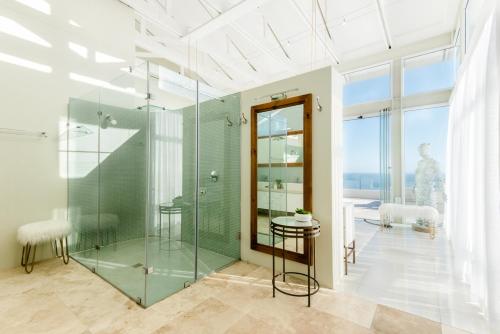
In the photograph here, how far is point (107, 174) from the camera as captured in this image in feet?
9.55

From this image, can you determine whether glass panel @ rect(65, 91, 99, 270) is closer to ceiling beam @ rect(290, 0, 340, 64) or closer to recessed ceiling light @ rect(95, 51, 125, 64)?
recessed ceiling light @ rect(95, 51, 125, 64)

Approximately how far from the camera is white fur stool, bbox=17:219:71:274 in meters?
2.60

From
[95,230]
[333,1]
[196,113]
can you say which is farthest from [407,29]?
[95,230]

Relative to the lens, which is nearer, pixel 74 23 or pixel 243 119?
pixel 243 119

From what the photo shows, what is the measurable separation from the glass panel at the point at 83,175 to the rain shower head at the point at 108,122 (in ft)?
0.47

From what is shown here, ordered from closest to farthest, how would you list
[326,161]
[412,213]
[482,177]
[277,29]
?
[482,177], [326,161], [412,213], [277,29]

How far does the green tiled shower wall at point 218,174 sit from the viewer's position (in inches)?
106

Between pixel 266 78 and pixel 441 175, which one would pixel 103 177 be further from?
pixel 441 175

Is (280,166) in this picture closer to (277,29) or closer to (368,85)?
(277,29)

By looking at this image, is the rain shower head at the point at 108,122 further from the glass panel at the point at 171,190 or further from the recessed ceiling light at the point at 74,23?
the recessed ceiling light at the point at 74,23

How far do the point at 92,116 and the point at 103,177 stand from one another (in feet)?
2.71

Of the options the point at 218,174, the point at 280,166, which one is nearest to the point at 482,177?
the point at 280,166

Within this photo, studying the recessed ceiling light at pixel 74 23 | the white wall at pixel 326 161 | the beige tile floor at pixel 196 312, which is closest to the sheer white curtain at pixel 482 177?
the beige tile floor at pixel 196 312

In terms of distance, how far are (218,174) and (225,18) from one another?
2.69 metres
